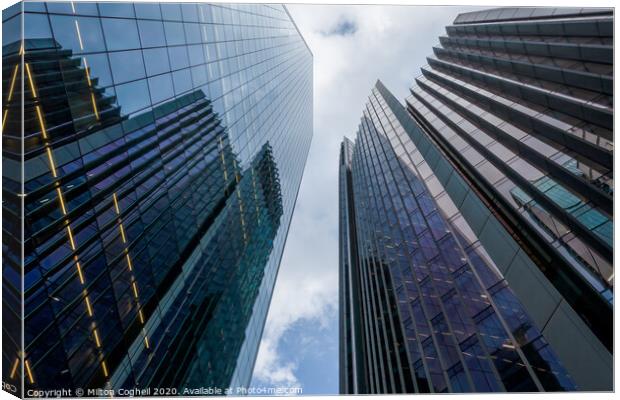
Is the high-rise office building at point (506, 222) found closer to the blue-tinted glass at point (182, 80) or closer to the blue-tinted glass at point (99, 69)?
the blue-tinted glass at point (182, 80)

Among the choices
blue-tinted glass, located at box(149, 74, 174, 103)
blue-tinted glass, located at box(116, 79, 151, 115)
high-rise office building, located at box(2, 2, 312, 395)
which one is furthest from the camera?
blue-tinted glass, located at box(149, 74, 174, 103)

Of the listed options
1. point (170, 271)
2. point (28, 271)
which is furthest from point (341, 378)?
point (28, 271)

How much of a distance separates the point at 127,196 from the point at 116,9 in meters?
9.04

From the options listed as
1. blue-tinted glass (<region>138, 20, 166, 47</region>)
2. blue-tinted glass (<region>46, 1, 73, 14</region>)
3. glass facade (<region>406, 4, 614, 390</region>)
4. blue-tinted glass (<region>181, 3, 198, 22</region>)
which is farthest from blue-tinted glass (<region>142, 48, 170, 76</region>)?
glass facade (<region>406, 4, 614, 390</region>)

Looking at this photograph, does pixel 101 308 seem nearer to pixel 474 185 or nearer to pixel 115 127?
pixel 115 127

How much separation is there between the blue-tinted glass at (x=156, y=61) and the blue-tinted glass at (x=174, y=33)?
38.4 inches

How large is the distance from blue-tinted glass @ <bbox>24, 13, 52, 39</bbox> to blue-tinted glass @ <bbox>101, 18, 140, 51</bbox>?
10.1ft

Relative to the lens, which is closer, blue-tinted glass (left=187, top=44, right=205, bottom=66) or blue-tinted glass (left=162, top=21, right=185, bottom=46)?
blue-tinted glass (left=162, top=21, right=185, bottom=46)

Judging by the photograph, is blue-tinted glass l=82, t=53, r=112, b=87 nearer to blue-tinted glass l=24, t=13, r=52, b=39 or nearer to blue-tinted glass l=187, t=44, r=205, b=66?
blue-tinted glass l=24, t=13, r=52, b=39

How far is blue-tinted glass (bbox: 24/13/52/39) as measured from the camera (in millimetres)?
12023

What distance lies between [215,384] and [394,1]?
2802 centimetres

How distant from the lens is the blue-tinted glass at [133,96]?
17.4 meters

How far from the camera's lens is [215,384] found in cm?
2825

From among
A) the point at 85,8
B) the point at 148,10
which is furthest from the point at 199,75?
the point at 85,8
